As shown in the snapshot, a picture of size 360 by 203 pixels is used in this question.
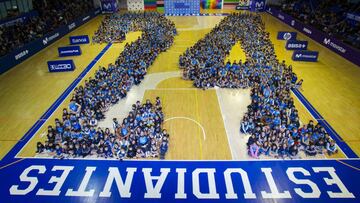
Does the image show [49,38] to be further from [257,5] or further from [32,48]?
[257,5]

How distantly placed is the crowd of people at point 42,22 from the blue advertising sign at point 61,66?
5363mm

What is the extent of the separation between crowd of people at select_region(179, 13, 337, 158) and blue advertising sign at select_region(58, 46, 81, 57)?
11630 millimetres

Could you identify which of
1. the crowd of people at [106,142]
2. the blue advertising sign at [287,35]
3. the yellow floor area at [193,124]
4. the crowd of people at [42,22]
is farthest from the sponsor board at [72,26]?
the blue advertising sign at [287,35]

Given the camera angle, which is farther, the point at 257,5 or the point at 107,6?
the point at 257,5

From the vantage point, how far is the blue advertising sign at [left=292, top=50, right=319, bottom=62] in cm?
2477

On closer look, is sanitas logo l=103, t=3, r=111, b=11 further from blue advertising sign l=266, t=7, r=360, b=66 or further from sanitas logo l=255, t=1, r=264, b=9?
blue advertising sign l=266, t=7, r=360, b=66

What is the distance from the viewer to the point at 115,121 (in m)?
13.8

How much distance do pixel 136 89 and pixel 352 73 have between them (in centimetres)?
1902

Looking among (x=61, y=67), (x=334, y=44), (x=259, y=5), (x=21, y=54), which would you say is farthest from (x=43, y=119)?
(x=259, y=5)

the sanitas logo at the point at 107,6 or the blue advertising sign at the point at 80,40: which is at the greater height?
the sanitas logo at the point at 107,6

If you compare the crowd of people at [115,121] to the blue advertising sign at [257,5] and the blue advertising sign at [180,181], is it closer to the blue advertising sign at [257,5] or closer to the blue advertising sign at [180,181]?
the blue advertising sign at [180,181]

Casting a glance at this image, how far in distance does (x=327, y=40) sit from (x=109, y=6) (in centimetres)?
3689

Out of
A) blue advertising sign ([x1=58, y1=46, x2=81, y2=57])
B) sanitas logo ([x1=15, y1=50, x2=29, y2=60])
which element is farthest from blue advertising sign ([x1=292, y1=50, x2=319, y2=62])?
sanitas logo ([x1=15, y1=50, x2=29, y2=60])

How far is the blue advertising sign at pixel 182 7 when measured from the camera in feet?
152
